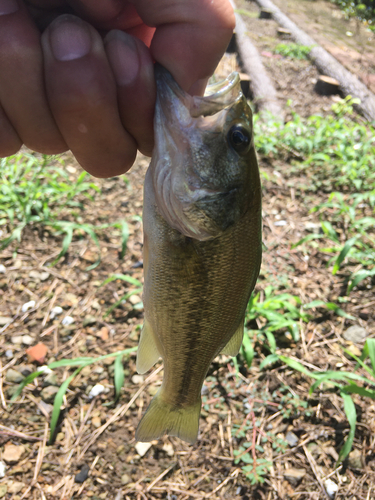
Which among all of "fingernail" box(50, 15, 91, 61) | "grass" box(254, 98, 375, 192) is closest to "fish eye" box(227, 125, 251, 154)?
"fingernail" box(50, 15, 91, 61)

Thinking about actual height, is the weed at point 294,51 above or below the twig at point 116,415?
above

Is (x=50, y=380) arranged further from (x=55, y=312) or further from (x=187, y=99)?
(x=187, y=99)

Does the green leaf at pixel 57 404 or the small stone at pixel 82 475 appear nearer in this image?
the small stone at pixel 82 475

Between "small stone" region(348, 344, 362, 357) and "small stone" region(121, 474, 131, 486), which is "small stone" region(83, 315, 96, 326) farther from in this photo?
"small stone" region(348, 344, 362, 357)

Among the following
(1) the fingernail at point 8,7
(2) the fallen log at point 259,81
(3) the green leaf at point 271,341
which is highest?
(1) the fingernail at point 8,7

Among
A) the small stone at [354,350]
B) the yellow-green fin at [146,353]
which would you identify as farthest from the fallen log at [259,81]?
the yellow-green fin at [146,353]

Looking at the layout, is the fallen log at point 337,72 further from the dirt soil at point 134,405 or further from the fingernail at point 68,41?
the fingernail at point 68,41

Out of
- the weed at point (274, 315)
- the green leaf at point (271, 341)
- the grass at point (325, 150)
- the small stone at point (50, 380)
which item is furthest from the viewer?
the grass at point (325, 150)
